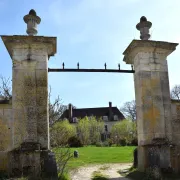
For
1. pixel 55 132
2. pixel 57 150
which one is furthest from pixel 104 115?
pixel 57 150

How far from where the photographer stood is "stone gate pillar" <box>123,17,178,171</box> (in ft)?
25.5

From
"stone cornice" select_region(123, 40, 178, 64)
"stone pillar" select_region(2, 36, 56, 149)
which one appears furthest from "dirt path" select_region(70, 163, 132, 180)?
"stone cornice" select_region(123, 40, 178, 64)

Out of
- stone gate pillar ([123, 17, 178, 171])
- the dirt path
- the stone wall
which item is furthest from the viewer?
the dirt path

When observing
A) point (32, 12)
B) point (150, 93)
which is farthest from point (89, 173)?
point (32, 12)

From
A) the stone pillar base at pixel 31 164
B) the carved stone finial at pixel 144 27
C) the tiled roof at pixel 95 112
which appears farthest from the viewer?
the tiled roof at pixel 95 112

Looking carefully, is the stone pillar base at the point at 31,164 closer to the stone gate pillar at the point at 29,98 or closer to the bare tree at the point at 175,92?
the stone gate pillar at the point at 29,98

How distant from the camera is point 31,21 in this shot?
7891mm

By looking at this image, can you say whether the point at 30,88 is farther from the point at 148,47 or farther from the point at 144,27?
the point at 144,27

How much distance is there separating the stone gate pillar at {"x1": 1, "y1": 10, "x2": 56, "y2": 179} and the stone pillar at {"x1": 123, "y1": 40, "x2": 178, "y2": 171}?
2.54 meters

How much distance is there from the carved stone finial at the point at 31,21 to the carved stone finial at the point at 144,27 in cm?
307

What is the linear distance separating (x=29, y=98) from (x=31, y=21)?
7.25 ft

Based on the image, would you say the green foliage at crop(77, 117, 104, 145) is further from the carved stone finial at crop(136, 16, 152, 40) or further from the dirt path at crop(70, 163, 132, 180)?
the carved stone finial at crop(136, 16, 152, 40)

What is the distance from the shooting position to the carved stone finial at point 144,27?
8484 mm

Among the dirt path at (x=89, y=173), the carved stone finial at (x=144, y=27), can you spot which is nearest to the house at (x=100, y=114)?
the dirt path at (x=89, y=173)
